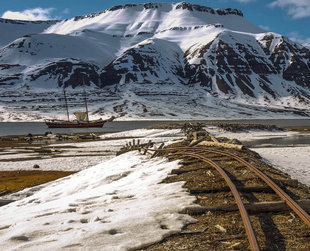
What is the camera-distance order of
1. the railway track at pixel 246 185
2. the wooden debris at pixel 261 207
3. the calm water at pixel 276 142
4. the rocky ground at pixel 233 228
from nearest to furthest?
the rocky ground at pixel 233 228, the railway track at pixel 246 185, the wooden debris at pixel 261 207, the calm water at pixel 276 142

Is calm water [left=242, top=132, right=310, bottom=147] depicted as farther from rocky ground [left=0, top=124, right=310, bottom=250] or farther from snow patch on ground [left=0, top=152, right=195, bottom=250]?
snow patch on ground [left=0, top=152, right=195, bottom=250]

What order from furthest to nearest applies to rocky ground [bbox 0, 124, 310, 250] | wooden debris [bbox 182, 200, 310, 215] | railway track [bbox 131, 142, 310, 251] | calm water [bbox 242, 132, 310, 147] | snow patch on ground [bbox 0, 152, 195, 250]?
1. calm water [bbox 242, 132, 310, 147]
2. wooden debris [bbox 182, 200, 310, 215]
3. snow patch on ground [bbox 0, 152, 195, 250]
4. railway track [bbox 131, 142, 310, 251]
5. rocky ground [bbox 0, 124, 310, 250]

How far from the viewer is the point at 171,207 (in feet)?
21.9

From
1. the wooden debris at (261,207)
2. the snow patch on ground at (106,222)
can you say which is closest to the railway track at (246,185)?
the wooden debris at (261,207)

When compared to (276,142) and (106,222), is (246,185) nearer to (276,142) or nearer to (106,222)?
(106,222)

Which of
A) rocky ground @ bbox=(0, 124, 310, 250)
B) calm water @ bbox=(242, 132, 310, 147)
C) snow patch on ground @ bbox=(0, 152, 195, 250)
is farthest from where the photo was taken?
calm water @ bbox=(242, 132, 310, 147)

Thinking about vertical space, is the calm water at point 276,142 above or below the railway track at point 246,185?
below

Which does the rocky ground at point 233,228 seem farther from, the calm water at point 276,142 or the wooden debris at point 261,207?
the calm water at point 276,142

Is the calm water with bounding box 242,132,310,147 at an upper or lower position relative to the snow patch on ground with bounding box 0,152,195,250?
lower

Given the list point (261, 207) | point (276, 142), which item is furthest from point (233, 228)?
point (276, 142)

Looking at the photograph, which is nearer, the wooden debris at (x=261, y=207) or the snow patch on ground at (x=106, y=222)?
the snow patch on ground at (x=106, y=222)

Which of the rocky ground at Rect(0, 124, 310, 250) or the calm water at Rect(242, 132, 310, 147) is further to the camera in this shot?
the calm water at Rect(242, 132, 310, 147)

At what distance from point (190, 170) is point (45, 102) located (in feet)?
595

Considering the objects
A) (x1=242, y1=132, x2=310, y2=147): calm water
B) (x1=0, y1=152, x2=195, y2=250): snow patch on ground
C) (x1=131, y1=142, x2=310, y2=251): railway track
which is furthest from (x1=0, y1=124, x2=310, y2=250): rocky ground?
(x1=242, y1=132, x2=310, y2=147): calm water
